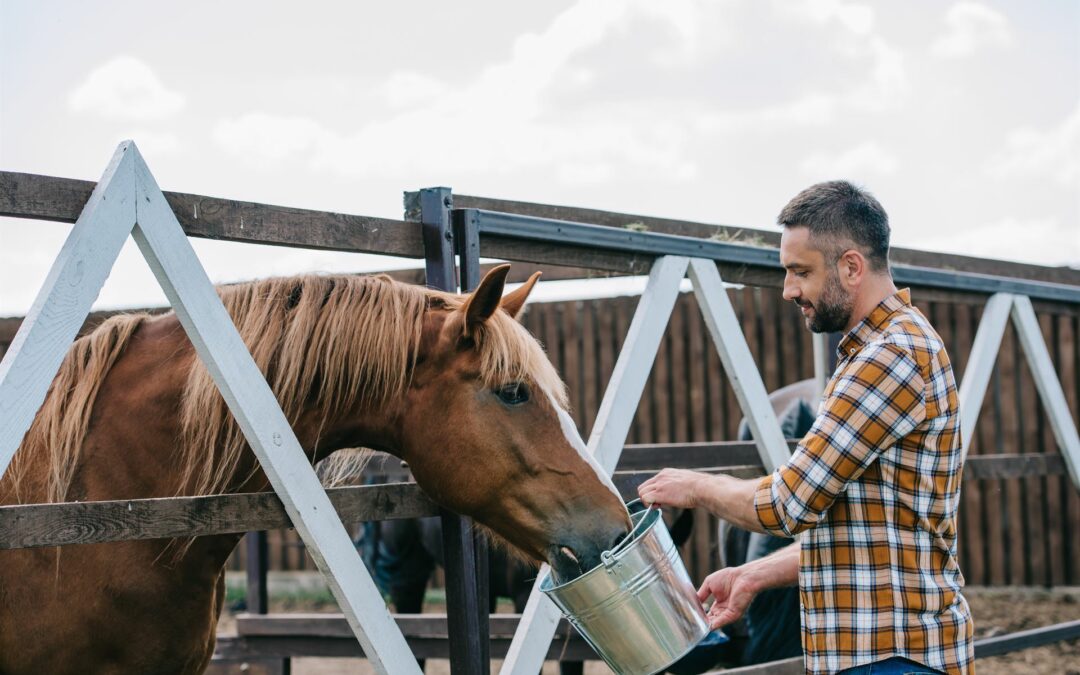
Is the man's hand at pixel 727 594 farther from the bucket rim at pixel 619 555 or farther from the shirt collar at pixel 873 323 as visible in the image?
the shirt collar at pixel 873 323

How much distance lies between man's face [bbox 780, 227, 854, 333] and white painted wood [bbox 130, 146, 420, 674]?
1.23 m

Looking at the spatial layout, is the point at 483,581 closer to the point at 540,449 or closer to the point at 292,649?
the point at 540,449

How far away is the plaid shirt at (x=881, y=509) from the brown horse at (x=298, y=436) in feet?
1.68

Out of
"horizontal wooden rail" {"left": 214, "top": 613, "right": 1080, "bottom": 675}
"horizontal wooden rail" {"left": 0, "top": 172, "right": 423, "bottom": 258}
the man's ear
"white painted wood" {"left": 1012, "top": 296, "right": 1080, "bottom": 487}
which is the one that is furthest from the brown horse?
"white painted wood" {"left": 1012, "top": 296, "right": 1080, "bottom": 487}

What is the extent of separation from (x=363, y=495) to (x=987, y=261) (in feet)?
13.5

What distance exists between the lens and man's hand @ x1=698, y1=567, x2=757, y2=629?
259 cm

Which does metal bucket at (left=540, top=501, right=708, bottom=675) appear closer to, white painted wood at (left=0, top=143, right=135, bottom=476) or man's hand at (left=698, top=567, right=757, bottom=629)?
man's hand at (left=698, top=567, right=757, bottom=629)

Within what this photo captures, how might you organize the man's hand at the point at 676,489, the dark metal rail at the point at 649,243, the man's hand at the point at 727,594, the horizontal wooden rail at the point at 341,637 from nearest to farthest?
1. the man's hand at the point at 676,489
2. the man's hand at the point at 727,594
3. the dark metal rail at the point at 649,243
4. the horizontal wooden rail at the point at 341,637

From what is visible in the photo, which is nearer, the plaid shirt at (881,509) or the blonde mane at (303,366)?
the plaid shirt at (881,509)

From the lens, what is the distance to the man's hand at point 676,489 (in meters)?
2.48

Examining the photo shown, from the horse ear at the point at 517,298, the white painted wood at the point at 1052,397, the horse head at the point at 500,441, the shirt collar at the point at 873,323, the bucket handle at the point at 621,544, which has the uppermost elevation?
the white painted wood at the point at 1052,397

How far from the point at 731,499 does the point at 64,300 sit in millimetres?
1472

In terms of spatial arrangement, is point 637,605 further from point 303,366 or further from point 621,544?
point 303,366

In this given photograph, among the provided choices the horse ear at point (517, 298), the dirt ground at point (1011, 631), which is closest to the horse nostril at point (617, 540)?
the horse ear at point (517, 298)
